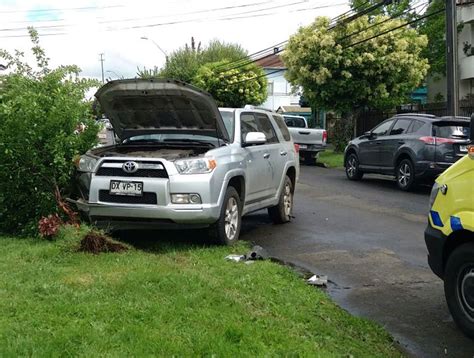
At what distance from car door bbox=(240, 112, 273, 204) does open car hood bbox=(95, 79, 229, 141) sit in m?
0.50

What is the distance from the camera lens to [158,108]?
7691 millimetres

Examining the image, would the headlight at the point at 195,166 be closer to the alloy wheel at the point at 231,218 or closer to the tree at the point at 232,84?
the alloy wheel at the point at 231,218

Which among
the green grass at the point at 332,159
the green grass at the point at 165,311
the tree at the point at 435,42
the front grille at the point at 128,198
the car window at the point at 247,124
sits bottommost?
the green grass at the point at 332,159

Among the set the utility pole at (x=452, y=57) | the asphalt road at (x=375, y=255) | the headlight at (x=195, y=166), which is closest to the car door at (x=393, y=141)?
the asphalt road at (x=375, y=255)

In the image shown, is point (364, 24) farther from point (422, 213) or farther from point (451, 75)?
point (422, 213)

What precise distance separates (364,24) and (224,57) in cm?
2517

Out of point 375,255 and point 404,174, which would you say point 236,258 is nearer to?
point 375,255

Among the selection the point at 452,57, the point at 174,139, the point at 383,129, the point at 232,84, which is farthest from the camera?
the point at 232,84

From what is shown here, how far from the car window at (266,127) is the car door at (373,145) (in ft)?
20.8

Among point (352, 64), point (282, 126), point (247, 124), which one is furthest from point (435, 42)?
point (247, 124)

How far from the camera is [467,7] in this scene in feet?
100

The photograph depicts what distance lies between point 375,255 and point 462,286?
9.10 ft

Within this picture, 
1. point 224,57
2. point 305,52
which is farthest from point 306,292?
point 224,57

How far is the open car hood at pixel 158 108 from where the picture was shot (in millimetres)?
7250
